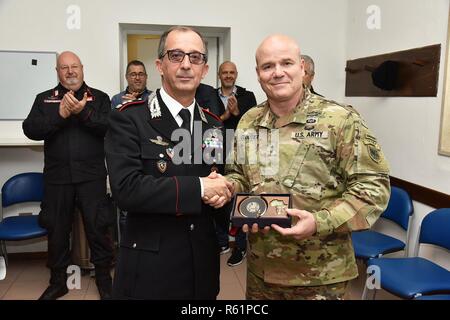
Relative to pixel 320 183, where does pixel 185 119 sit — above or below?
above

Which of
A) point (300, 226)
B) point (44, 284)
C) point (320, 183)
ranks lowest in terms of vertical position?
point (44, 284)

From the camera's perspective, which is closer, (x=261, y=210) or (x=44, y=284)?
(x=261, y=210)

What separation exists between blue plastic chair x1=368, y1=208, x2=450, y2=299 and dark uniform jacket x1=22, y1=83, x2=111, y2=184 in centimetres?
207

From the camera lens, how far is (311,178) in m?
1.50

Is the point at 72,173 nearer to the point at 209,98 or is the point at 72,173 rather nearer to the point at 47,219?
the point at 47,219

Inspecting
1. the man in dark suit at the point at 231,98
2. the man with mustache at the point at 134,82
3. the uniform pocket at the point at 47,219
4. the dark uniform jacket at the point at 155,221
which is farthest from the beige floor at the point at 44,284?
the dark uniform jacket at the point at 155,221

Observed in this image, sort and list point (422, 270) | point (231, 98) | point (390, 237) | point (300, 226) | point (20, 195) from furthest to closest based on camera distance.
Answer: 1. point (231, 98)
2. point (20, 195)
3. point (390, 237)
4. point (422, 270)
5. point (300, 226)

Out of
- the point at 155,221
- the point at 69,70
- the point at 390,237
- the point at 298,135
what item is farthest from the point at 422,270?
the point at 69,70

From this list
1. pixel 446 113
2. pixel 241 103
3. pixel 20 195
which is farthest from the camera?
pixel 241 103

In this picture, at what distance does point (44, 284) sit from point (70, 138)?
1.30 m

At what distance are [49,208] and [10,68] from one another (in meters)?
1.49

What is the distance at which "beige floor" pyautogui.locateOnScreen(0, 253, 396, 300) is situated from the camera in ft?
10.5

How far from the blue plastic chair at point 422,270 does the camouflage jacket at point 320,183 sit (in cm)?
88

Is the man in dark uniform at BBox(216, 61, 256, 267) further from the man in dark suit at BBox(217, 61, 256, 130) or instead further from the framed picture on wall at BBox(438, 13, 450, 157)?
the framed picture on wall at BBox(438, 13, 450, 157)
